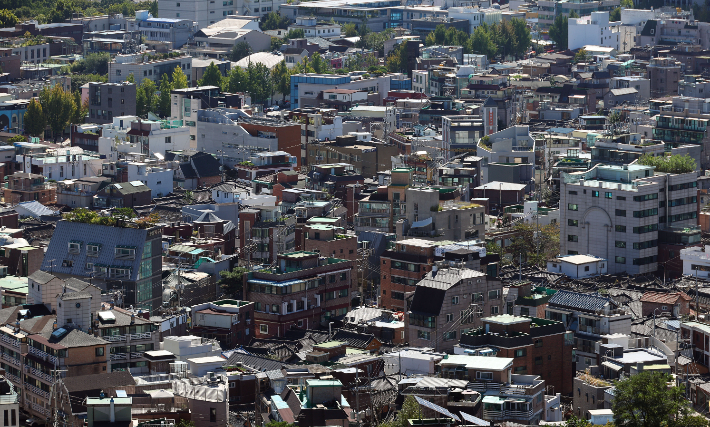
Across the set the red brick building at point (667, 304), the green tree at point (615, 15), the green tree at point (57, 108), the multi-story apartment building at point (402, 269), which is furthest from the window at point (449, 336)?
the green tree at point (615, 15)

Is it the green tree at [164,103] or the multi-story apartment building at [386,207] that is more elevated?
the green tree at [164,103]

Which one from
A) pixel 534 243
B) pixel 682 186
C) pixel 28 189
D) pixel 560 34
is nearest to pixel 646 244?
pixel 682 186

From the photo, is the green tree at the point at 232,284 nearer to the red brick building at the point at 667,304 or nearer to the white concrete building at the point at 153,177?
the red brick building at the point at 667,304

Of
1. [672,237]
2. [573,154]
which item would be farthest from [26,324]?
[573,154]

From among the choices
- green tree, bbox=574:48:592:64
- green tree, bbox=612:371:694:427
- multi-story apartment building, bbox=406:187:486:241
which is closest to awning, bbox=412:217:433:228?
multi-story apartment building, bbox=406:187:486:241

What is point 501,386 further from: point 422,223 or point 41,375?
point 422,223

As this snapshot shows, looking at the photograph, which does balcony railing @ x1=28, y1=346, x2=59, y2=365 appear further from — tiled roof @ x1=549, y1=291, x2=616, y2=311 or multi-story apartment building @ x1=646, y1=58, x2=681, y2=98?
multi-story apartment building @ x1=646, y1=58, x2=681, y2=98

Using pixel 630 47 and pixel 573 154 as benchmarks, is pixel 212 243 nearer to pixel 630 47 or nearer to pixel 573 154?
pixel 573 154
